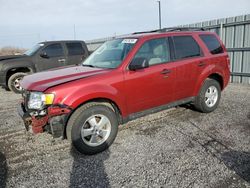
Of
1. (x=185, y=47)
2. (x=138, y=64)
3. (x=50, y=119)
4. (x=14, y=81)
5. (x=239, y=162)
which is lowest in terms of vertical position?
(x=239, y=162)

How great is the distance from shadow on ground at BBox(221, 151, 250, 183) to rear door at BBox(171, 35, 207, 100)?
161 cm

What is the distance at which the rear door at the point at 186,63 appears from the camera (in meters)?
4.44

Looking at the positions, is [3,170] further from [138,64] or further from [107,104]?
[138,64]

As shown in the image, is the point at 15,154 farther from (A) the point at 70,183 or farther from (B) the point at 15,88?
(B) the point at 15,88

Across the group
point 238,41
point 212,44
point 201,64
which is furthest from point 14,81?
point 238,41

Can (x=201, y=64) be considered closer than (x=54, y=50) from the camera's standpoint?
Yes

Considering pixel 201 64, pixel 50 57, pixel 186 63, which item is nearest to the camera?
pixel 186 63

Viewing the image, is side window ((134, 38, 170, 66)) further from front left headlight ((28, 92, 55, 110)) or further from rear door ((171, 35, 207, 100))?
front left headlight ((28, 92, 55, 110))

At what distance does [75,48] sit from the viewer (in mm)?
9453

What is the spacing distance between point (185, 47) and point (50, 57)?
599 cm

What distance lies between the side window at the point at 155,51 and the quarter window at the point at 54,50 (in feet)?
19.3

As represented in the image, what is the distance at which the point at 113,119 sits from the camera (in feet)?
12.1

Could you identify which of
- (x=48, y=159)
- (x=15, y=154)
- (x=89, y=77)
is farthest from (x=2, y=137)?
(x=89, y=77)

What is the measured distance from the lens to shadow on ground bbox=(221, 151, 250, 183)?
9.43 ft
